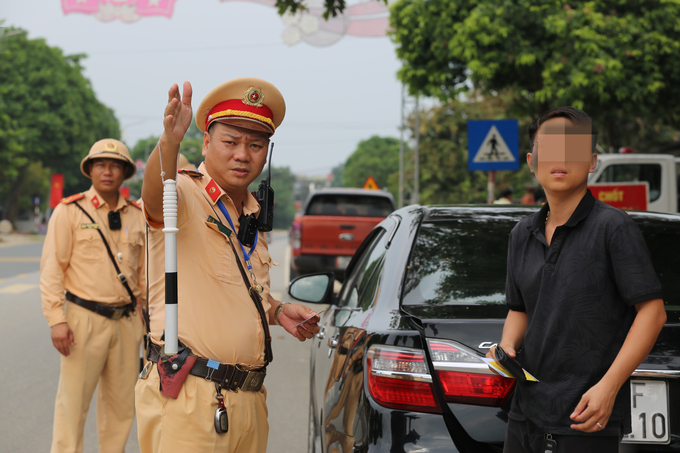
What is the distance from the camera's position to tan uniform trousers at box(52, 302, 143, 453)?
3902 millimetres

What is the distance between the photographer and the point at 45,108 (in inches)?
1864

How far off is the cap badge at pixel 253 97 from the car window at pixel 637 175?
1136 cm

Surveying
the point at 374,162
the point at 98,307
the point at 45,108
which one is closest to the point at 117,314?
the point at 98,307

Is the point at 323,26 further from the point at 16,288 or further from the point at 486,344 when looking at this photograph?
the point at 486,344

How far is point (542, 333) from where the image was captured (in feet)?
6.17

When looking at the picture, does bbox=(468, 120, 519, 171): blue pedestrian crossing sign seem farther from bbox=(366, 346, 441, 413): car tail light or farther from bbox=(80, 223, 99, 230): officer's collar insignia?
bbox=(366, 346, 441, 413): car tail light

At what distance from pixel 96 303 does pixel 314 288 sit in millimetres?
1374

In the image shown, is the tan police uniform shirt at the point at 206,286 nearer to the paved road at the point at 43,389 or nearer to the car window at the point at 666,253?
the car window at the point at 666,253

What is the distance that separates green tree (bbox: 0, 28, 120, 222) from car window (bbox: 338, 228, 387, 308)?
4424 cm

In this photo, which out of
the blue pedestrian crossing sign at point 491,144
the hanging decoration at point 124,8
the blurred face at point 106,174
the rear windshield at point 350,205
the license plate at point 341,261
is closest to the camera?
the blurred face at point 106,174

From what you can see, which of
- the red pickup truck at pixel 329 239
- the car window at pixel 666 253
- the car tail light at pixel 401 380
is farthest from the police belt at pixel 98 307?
the red pickup truck at pixel 329 239

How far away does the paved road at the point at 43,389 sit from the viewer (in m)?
4.70

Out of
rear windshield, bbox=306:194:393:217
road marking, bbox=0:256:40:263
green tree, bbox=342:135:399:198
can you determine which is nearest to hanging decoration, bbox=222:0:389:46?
rear windshield, bbox=306:194:393:217

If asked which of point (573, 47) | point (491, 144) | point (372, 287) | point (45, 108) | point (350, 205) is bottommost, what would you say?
point (350, 205)
